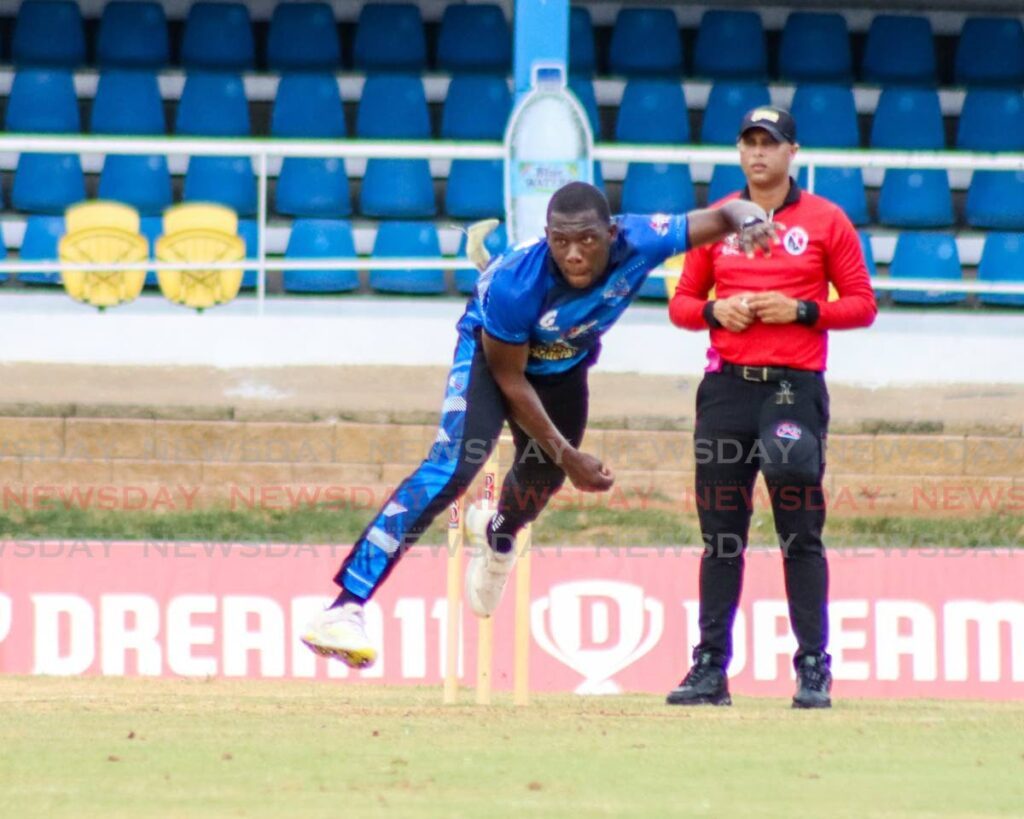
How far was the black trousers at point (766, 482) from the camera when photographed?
6582 mm

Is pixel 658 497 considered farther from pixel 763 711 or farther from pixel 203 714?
pixel 203 714

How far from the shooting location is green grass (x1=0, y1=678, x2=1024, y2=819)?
4.56 metres

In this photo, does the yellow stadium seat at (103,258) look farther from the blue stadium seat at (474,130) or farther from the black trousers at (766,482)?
the black trousers at (766,482)

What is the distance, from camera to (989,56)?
15656 mm

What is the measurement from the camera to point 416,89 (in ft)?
48.2

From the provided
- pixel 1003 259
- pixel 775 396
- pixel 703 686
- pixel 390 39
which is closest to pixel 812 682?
pixel 703 686

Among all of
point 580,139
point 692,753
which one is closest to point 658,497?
point 580,139

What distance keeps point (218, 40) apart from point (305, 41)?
0.69m

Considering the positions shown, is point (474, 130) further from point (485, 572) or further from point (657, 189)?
point (485, 572)

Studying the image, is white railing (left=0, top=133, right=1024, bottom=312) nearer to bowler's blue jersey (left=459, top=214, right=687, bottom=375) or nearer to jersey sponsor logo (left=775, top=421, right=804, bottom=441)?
jersey sponsor logo (left=775, top=421, right=804, bottom=441)

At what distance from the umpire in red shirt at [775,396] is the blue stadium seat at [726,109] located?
320 inches

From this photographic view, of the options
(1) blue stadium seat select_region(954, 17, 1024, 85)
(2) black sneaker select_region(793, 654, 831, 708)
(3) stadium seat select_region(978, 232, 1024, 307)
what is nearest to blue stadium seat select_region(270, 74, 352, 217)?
(3) stadium seat select_region(978, 232, 1024, 307)

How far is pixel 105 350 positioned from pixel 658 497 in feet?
11.5

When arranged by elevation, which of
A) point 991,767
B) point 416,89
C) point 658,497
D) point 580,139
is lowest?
point 991,767
